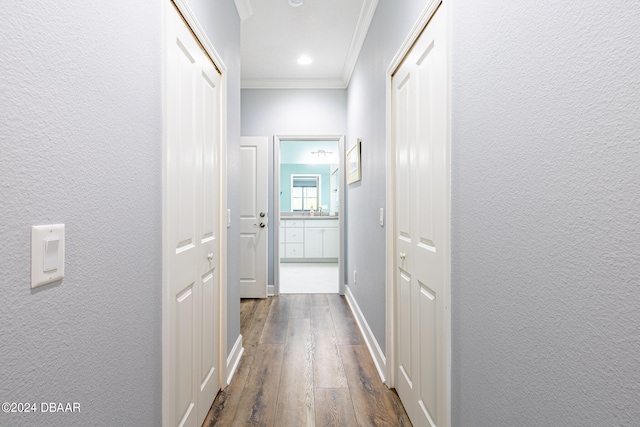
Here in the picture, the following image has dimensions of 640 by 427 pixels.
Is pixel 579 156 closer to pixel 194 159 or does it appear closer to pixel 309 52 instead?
pixel 194 159

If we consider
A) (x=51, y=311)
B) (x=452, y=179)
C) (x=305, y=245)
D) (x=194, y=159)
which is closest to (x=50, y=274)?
(x=51, y=311)

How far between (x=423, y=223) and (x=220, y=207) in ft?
3.87

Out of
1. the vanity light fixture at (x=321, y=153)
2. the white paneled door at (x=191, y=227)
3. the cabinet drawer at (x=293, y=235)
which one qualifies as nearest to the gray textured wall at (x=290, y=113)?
the white paneled door at (x=191, y=227)

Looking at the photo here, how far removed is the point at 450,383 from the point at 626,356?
783 mm

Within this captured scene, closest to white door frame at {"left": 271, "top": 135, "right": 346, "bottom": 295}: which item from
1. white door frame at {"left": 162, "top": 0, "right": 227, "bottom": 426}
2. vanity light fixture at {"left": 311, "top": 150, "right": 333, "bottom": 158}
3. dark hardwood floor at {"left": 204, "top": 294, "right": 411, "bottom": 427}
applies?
dark hardwood floor at {"left": 204, "top": 294, "right": 411, "bottom": 427}

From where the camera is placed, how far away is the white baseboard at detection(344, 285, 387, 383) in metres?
2.19

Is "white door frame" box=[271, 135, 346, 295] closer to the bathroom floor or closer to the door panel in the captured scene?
the bathroom floor

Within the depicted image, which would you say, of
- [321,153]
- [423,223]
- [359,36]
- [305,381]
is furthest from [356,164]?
[321,153]

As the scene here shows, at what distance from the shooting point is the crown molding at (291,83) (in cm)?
423

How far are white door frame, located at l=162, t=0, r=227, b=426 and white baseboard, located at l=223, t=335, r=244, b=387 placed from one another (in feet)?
0.32

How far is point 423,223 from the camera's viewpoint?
152cm

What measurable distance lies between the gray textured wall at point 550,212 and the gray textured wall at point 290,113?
3.24m

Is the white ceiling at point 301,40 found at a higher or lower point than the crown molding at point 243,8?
higher

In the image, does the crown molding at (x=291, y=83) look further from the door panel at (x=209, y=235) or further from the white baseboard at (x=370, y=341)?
the white baseboard at (x=370, y=341)
